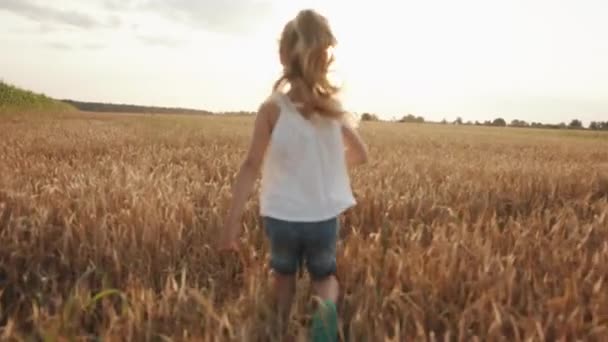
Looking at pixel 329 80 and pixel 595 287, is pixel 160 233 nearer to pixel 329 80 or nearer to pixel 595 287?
pixel 329 80

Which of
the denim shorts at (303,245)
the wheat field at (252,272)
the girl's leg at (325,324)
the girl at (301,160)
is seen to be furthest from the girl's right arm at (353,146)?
the girl's leg at (325,324)

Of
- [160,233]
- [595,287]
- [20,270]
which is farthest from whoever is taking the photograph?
[160,233]

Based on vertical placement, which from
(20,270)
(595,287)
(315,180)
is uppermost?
(315,180)

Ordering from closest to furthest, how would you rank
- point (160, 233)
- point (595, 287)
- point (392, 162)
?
1. point (595, 287)
2. point (160, 233)
3. point (392, 162)

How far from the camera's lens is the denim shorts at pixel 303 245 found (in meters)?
1.76

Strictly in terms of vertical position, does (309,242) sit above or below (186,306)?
above

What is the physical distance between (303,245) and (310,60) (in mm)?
640

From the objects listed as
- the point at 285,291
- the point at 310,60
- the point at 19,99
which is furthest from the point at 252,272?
the point at 19,99

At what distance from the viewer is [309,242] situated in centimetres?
179

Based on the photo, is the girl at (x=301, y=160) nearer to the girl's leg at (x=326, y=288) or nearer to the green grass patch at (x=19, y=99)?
the girl's leg at (x=326, y=288)

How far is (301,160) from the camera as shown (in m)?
1.74

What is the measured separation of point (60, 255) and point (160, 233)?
46 cm

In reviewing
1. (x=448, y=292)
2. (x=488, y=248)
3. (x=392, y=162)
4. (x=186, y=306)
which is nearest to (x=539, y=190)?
(x=392, y=162)

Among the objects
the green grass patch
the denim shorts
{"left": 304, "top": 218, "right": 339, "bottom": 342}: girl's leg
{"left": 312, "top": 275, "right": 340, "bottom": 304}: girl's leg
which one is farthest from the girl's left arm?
the green grass patch
